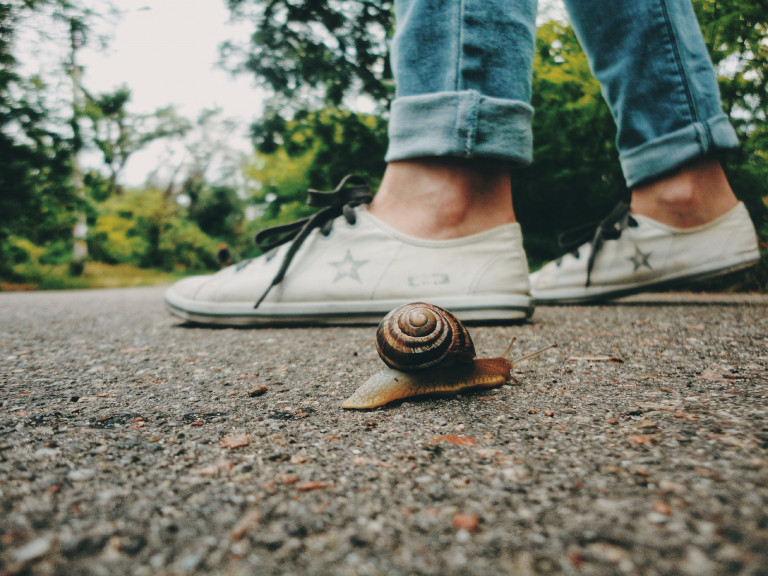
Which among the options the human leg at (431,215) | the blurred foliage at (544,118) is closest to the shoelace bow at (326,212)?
the human leg at (431,215)

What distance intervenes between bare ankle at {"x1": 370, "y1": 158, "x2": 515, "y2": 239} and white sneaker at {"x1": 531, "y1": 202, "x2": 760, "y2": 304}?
0.62m

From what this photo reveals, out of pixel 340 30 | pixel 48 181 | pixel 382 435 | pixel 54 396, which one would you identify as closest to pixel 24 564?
pixel 382 435

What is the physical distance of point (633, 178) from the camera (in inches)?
69.5

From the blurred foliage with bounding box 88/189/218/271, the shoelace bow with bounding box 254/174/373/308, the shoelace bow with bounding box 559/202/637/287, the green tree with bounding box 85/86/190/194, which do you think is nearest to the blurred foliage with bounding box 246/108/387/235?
the shoelace bow with bounding box 254/174/373/308

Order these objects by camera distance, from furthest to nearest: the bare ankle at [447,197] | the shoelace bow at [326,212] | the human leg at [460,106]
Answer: the shoelace bow at [326,212] < the bare ankle at [447,197] < the human leg at [460,106]

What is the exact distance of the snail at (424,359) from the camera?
863 mm

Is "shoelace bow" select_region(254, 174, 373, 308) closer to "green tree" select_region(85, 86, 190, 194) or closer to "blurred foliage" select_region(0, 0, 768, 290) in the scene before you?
A: "blurred foliage" select_region(0, 0, 768, 290)

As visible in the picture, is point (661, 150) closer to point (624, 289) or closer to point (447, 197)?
point (624, 289)

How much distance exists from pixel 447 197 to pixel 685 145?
80cm

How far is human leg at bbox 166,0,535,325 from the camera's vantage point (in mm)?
1388

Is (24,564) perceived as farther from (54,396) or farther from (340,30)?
(340,30)

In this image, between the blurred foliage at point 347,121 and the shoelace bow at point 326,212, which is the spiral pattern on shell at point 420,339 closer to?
the shoelace bow at point 326,212

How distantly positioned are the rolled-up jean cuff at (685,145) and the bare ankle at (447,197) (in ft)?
1.70

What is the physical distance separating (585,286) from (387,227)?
98cm
